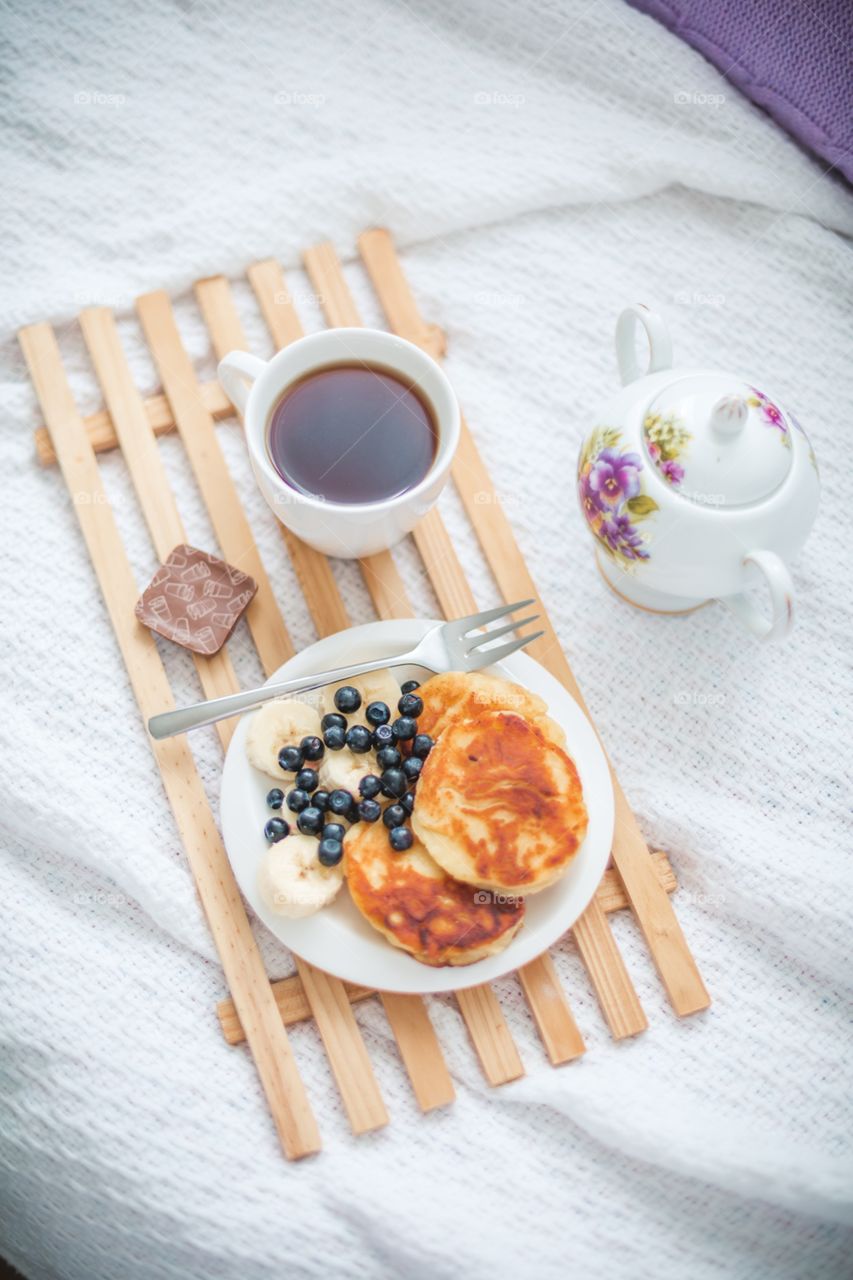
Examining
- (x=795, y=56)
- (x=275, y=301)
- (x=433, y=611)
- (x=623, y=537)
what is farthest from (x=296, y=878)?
(x=795, y=56)

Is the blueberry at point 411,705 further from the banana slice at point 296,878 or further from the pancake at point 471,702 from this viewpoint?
the banana slice at point 296,878

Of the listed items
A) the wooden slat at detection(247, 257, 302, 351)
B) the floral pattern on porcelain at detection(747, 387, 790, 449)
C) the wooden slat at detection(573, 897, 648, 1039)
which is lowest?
the wooden slat at detection(573, 897, 648, 1039)

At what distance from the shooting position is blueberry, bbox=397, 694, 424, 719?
3.38ft

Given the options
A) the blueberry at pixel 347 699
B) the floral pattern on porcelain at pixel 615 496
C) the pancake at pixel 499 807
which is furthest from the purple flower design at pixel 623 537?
the blueberry at pixel 347 699

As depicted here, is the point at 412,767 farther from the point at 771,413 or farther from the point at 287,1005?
the point at 771,413

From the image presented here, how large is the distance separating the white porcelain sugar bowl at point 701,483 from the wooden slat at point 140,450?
0.48m

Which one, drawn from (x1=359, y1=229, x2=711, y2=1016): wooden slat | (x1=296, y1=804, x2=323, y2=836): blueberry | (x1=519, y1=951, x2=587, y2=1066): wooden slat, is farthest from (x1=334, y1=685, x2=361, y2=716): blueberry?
(x1=519, y1=951, x2=587, y2=1066): wooden slat

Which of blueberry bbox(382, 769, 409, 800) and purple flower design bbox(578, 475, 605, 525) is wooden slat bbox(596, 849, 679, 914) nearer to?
blueberry bbox(382, 769, 409, 800)

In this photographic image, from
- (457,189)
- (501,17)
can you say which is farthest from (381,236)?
(501,17)

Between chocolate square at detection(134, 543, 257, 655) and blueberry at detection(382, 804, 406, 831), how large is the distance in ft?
0.95

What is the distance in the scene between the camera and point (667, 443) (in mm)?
945

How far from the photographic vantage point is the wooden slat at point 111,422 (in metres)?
1.19

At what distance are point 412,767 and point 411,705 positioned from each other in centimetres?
7

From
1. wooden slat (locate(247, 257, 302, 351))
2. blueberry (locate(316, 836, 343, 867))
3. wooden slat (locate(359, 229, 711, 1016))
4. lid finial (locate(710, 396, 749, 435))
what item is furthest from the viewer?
wooden slat (locate(247, 257, 302, 351))
